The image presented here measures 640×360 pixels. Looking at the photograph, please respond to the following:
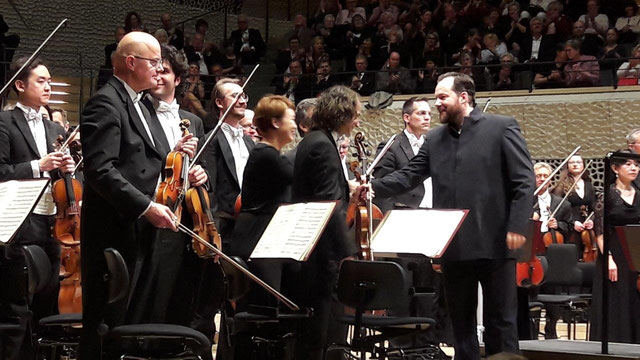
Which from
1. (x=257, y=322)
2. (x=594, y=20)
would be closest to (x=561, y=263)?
(x=257, y=322)

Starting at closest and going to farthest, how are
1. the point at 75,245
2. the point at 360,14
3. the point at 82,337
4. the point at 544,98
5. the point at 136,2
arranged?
the point at 82,337, the point at 75,245, the point at 544,98, the point at 360,14, the point at 136,2

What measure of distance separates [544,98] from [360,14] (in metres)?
3.55

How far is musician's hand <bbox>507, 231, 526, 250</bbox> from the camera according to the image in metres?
3.83

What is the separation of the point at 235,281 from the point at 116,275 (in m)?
0.82

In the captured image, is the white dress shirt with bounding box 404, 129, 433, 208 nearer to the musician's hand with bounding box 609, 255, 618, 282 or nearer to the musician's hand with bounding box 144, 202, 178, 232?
the musician's hand with bounding box 609, 255, 618, 282

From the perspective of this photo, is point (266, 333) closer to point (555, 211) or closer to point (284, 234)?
point (284, 234)

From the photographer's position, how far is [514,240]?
3830 millimetres

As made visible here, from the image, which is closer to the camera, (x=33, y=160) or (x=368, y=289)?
(x=368, y=289)

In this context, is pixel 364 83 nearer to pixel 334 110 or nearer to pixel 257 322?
pixel 334 110

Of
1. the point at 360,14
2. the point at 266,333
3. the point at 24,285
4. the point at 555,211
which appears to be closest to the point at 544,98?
the point at 555,211

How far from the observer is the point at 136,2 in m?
13.4

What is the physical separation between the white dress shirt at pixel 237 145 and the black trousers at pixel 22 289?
3.49ft

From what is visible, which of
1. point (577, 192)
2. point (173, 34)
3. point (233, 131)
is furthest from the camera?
point (173, 34)

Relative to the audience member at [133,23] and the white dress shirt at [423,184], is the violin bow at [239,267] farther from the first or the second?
the audience member at [133,23]
